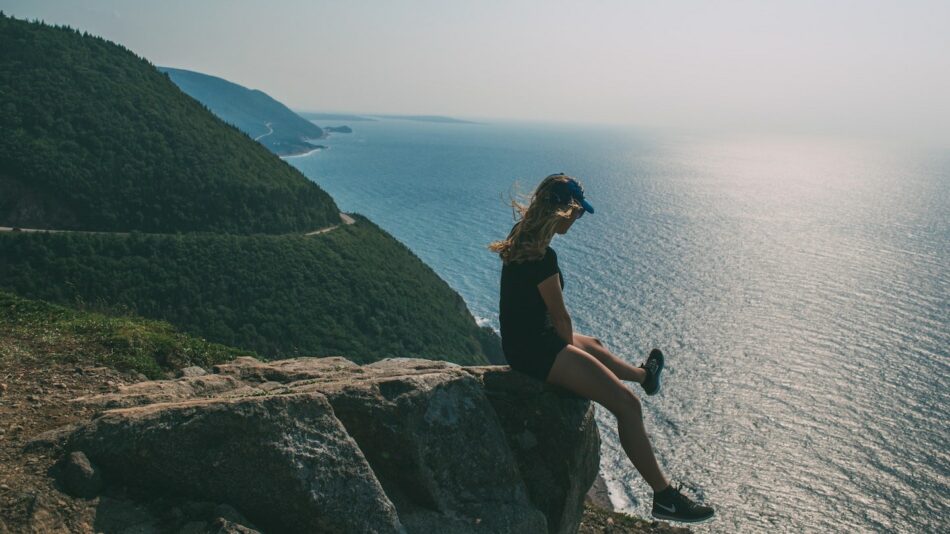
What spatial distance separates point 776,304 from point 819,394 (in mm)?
26192

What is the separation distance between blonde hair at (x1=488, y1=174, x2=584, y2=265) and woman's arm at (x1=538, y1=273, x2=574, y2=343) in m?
0.37

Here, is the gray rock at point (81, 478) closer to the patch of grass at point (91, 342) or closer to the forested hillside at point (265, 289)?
the patch of grass at point (91, 342)

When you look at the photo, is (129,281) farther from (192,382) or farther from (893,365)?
(893,365)

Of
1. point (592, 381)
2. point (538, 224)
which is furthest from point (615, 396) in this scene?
point (538, 224)

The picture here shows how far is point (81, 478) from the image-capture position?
230 inches

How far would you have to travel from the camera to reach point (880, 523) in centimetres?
3978

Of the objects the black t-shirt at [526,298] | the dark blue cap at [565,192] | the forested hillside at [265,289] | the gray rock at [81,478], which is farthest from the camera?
the forested hillside at [265,289]

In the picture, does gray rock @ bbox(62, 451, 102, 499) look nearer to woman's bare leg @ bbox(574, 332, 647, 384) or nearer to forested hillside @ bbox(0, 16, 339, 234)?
woman's bare leg @ bbox(574, 332, 647, 384)

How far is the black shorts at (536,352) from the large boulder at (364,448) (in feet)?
0.99

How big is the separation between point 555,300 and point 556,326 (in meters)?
0.43

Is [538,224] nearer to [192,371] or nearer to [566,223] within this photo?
[566,223]

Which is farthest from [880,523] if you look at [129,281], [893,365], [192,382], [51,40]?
[51,40]

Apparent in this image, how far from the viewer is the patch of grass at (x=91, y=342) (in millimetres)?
11438

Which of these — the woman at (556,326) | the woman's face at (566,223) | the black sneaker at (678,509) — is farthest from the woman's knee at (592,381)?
the woman's face at (566,223)
